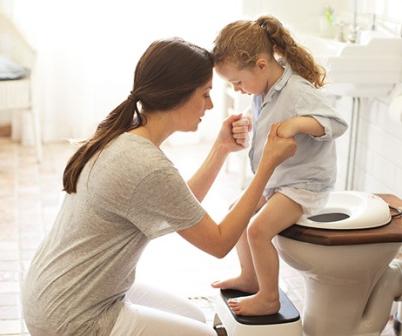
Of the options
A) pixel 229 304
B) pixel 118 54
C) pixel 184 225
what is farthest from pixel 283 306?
pixel 118 54

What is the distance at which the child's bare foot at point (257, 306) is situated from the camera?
2006 mm

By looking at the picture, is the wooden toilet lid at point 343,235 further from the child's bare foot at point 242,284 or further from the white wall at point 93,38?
the white wall at point 93,38

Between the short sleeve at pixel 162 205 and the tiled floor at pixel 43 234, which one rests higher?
the short sleeve at pixel 162 205

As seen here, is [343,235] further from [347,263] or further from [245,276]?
[245,276]

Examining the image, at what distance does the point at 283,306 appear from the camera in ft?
6.77

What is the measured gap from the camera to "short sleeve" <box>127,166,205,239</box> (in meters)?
1.59

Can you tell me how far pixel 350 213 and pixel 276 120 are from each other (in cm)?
39

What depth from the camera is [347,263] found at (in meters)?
2.00

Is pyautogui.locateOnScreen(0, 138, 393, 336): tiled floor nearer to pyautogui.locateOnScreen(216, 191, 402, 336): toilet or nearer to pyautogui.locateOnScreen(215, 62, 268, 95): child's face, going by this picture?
pyautogui.locateOnScreen(216, 191, 402, 336): toilet

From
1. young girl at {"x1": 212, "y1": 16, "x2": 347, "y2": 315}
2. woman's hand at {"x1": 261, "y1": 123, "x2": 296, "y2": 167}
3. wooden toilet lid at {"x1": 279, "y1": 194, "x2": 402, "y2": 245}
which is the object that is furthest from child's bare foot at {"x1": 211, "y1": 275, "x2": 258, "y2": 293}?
woman's hand at {"x1": 261, "y1": 123, "x2": 296, "y2": 167}

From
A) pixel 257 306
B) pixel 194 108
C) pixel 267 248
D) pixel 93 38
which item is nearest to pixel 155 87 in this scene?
pixel 194 108

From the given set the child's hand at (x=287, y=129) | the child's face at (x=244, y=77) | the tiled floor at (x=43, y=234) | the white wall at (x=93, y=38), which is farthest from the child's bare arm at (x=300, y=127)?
the white wall at (x=93, y=38)

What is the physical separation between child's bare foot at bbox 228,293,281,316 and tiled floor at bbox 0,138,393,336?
0.40 m

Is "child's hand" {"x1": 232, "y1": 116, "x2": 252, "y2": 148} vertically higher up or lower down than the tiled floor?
higher up
